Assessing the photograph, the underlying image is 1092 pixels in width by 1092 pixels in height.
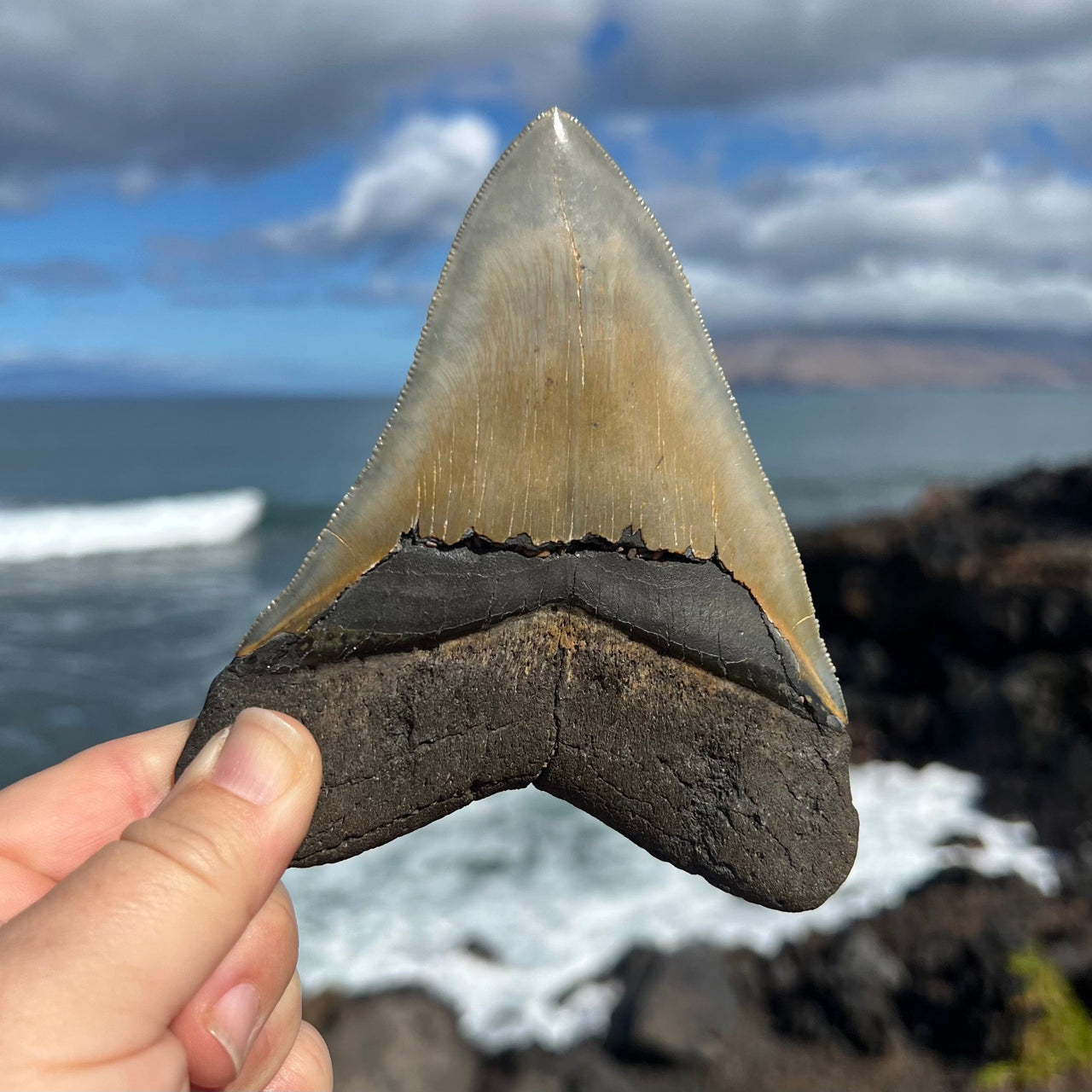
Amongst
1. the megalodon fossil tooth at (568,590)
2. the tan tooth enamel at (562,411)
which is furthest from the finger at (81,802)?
the tan tooth enamel at (562,411)

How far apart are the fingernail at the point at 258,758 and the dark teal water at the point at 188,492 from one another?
9.56 meters

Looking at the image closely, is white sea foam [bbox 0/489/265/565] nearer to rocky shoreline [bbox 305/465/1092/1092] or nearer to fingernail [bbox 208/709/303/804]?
rocky shoreline [bbox 305/465/1092/1092]

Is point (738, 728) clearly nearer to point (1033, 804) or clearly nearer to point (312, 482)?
point (1033, 804)

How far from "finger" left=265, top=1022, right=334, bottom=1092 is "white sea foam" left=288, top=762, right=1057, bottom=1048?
3.60 m

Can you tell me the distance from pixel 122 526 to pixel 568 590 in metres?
22.3

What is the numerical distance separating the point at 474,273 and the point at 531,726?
3.19 ft

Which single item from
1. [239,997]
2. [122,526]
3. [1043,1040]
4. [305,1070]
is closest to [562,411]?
[239,997]

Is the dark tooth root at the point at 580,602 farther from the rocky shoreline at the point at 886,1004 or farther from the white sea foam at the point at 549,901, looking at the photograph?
the white sea foam at the point at 549,901

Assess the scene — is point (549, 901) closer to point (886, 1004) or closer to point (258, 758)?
point (886, 1004)

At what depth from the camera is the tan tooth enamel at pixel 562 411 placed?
5.87ft

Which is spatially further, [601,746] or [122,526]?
[122,526]

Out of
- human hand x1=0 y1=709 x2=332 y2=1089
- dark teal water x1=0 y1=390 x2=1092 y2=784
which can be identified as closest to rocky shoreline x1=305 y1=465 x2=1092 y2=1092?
human hand x1=0 y1=709 x2=332 y2=1089

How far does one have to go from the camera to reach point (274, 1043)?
2.31m

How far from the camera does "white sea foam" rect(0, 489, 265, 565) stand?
20.5 meters
